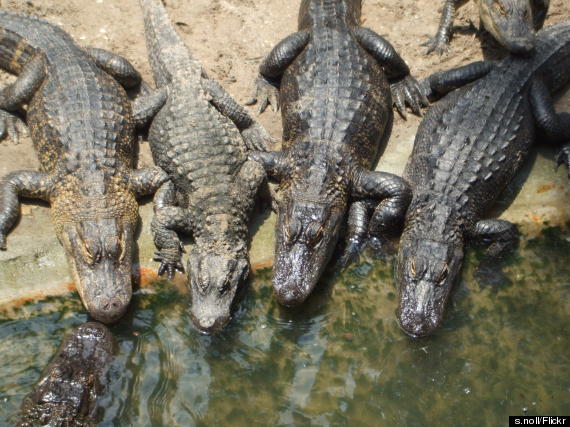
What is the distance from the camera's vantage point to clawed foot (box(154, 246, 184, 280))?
15.2 feet

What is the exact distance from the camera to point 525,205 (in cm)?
506

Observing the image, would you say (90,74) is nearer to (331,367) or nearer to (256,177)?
(256,177)

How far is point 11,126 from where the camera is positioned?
17.9 ft

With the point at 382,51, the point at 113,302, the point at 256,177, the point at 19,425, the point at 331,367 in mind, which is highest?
the point at 382,51

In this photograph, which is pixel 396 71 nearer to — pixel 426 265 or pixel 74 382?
pixel 426 265

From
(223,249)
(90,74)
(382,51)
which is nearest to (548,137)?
(382,51)

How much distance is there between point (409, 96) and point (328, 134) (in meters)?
1.14

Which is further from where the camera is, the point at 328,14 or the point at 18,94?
the point at 328,14

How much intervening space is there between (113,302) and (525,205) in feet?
10.7

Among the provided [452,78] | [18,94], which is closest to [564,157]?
[452,78]

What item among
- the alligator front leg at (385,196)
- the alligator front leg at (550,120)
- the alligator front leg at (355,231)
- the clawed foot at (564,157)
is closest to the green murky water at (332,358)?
the alligator front leg at (355,231)

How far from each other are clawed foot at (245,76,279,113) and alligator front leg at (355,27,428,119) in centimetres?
91

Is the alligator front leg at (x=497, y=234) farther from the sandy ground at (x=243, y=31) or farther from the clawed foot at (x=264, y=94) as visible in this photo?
the clawed foot at (x=264, y=94)

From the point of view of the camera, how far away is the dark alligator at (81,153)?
4418 millimetres
